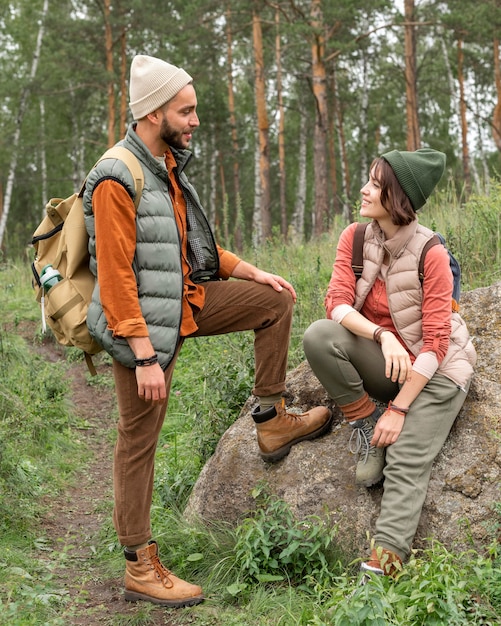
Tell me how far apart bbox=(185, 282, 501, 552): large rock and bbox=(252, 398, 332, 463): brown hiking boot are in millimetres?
58

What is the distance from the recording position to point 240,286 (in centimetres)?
344

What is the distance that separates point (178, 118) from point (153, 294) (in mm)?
780

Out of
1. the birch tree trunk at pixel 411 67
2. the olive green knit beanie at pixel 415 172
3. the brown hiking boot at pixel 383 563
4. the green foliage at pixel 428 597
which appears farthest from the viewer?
the birch tree trunk at pixel 411 67

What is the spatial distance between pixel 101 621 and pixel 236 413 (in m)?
1.54

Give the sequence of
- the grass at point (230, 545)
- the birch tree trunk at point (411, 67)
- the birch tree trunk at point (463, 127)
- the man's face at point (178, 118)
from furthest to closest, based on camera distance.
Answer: the birch tree trunk at point (463, 127) < the birch tree trunk at point (411, 67) < the man's face at point (178, 118) < the grass at point (230, 545)

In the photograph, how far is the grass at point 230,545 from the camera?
267cm

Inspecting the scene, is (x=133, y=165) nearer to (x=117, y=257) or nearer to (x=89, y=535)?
(x=117, y=257)

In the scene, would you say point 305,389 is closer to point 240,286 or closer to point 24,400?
point 240,286

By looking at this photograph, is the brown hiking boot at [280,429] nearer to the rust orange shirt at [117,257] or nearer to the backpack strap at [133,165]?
the rust orange shirt at [117,257]

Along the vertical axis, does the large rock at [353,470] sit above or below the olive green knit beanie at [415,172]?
below

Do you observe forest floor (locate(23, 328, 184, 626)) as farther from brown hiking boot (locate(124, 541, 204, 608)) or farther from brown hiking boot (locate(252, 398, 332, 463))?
brown hiking boot (locate(252, 398, 332, 463))

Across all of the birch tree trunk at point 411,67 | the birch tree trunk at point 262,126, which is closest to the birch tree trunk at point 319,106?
the birch tree trunk at point 411,67

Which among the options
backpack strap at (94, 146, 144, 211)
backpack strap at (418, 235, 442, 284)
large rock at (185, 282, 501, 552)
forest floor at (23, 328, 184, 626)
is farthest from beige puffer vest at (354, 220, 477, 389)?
forest floor at (23, 328, 184, 626)

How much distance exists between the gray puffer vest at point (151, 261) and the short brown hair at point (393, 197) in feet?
3.15
